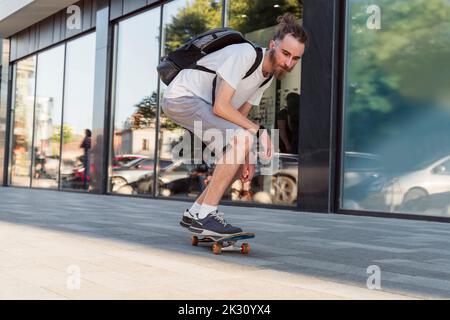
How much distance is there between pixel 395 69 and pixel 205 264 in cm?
568

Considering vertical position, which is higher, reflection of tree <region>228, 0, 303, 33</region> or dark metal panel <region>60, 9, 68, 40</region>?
dark metal panel <region>60, 9, 68, 40</region>

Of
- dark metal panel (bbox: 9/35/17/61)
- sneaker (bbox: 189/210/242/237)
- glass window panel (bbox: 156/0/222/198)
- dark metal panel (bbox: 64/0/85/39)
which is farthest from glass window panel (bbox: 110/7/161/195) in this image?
sneaker (bbox: 189/210/242/237)

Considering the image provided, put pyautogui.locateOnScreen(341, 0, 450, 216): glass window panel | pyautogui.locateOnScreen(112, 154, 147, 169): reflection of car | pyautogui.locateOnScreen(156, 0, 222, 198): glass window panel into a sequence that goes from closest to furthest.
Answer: pyautogui.locateOnScreen(341, 0, 450, 216): glass window panel, pyautogui.locateOnScreen(156, 0, 222, 198): glass window panel, pyautogui.locateOnScreen(112, 154, 147, 169): reflection of car

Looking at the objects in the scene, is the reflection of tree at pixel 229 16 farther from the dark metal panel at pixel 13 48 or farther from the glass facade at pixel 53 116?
→ the dark metal panel at pixel 13 48

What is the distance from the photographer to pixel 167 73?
4.06 m

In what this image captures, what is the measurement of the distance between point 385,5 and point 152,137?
6.04 m

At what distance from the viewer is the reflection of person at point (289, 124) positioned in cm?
925

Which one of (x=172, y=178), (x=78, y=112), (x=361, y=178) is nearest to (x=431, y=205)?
(x=361, y=178)

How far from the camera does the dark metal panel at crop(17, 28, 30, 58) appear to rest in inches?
738

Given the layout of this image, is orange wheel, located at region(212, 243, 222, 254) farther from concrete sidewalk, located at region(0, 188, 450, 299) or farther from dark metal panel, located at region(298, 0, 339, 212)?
dark metal panel, located at region(298, 0, 339, 212)

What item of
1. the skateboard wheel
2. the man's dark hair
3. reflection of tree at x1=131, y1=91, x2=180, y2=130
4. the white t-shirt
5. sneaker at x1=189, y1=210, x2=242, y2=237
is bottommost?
the skateboard wheel

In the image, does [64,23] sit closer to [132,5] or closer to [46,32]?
[46,32]
